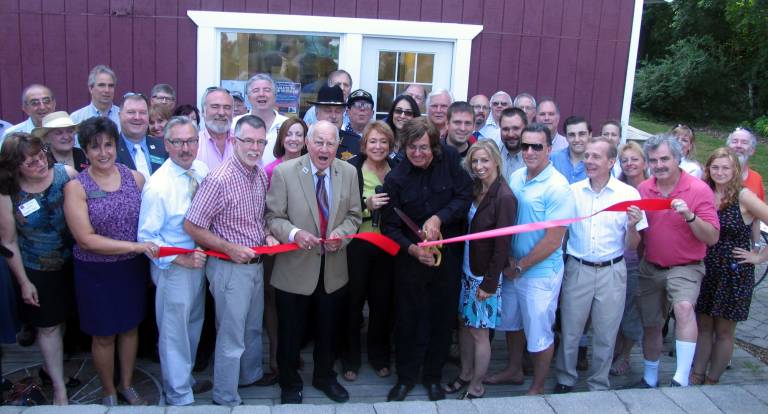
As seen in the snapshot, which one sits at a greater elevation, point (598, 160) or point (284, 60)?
point (284, 60)

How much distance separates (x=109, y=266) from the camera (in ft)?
12.2

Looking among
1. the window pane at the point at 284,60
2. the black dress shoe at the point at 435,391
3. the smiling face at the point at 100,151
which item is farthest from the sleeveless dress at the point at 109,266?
the window pane at the point at 284,60

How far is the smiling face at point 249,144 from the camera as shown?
378cm

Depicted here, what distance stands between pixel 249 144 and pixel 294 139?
65cm

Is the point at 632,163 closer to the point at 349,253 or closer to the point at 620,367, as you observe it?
the point at 620,367

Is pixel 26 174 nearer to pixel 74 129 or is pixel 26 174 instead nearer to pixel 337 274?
pixel 74 129

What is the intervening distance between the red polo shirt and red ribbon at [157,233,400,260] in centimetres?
178

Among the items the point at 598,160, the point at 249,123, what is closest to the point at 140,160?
the point at 249,123

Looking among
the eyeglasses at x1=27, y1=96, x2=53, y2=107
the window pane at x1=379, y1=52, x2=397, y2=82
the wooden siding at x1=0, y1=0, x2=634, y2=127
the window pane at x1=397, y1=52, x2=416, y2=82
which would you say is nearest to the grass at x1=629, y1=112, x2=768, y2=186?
the wooden siding at x1=0, y1=0, x2=634, y2=127

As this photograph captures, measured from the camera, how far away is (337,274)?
4.12 m

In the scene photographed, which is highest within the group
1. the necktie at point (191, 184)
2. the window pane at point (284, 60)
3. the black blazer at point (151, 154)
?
the window pane at point (284, 60)

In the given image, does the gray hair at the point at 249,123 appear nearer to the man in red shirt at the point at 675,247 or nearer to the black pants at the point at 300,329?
the black pants at the point at 300,329

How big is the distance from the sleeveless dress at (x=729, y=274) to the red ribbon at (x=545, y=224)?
694mm

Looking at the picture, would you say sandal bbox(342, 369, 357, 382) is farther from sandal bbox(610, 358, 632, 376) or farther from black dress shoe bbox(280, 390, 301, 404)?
sandal bbox(610, 358, 632, 376)
